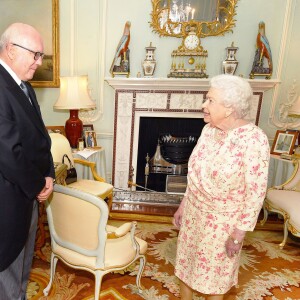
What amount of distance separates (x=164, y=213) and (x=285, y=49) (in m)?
2.82

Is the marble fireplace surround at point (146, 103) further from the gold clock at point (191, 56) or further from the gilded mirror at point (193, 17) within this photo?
the gilded mirror at point (193, 17)

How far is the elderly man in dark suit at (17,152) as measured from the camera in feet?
4.35

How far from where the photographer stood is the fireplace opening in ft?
14.1

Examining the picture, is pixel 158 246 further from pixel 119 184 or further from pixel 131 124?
pixel 131 124

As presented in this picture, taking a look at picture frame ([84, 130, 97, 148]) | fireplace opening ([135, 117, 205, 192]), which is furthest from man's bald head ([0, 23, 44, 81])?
fireplace opening ([135, 117, 205, 192])

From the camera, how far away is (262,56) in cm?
374

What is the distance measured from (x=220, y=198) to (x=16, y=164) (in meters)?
1.04

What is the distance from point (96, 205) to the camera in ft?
5.01

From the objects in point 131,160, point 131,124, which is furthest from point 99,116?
point 131,160

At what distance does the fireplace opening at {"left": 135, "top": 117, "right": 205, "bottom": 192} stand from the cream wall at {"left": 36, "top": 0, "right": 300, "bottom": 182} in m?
0.73

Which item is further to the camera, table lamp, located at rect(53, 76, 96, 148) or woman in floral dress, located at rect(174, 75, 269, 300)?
table lamp, located at rect(53, 76, 96, 148)

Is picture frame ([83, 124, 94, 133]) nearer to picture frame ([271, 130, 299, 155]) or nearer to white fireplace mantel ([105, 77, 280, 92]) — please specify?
white fireplace mantel ([105, 77, 280, 92])

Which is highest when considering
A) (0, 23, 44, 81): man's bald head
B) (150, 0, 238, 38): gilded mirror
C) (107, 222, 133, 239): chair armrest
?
(150, 0, 238, 38): gilded mirror

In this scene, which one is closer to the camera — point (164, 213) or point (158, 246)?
point (158, 246)
